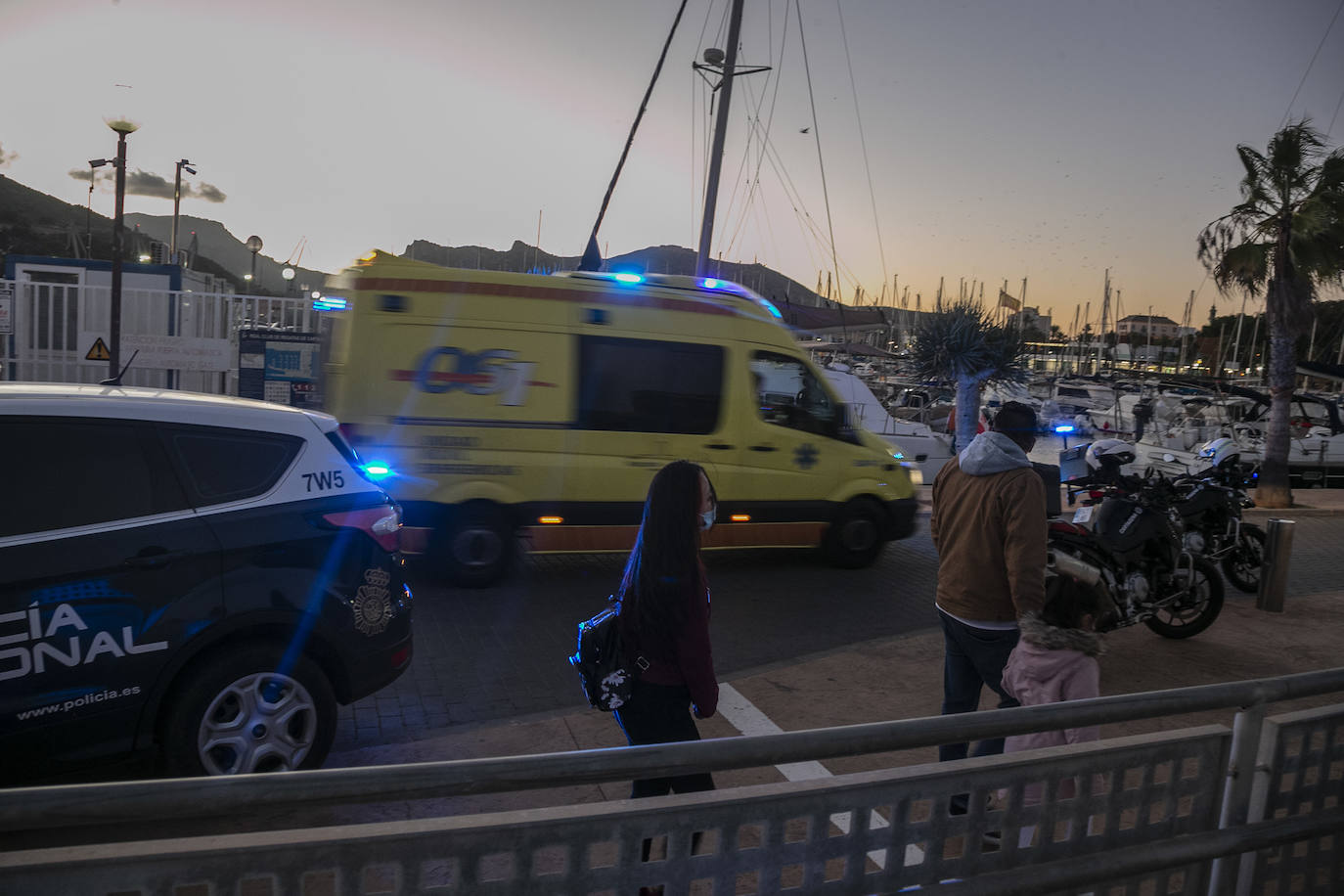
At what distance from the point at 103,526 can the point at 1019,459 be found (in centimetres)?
370

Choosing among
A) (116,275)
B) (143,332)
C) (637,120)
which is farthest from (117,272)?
(637,120)

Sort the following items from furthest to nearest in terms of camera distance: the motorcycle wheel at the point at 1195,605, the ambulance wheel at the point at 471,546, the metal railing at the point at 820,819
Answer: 1. the ambulance wheel at the point at 471,546
2. the motorcycle wheel at the point at 1195,605
3. the metal railing at the point at 820,819

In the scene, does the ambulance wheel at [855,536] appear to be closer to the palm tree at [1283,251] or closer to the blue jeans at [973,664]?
the blue jeans at [973,664]

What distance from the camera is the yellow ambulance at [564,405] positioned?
777 cm

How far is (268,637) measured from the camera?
4.06m

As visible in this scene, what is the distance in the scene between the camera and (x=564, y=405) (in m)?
8.12

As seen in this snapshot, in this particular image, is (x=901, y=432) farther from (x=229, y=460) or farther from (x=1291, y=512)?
(x=229, y=460)

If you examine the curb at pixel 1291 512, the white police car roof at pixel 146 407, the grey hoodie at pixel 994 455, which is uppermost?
the grey hoodie at pixel 994 455

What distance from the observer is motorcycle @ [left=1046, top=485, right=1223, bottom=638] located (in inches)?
261

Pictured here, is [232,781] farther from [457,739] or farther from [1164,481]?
[1164,481]

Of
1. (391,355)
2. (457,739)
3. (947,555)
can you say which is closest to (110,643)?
(457,739)

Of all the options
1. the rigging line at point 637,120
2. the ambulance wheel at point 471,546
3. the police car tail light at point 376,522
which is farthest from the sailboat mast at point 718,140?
the police car tail light at point 376,522

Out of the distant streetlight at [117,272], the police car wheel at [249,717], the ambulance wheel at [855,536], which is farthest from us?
the distant streetlight at [117,272]

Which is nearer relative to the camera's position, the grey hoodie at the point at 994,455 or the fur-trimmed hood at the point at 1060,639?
the fur-trimmed hood at the point at 1060,639
